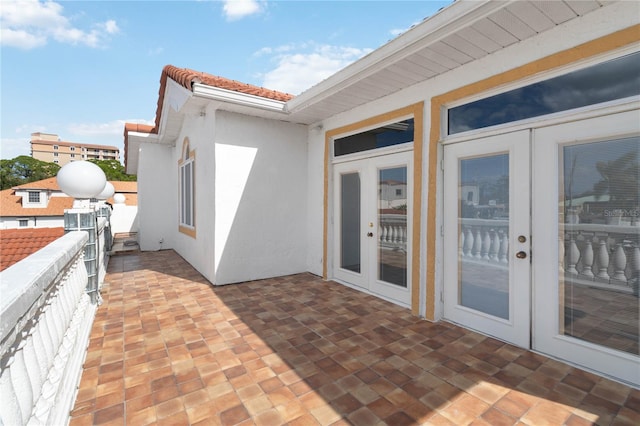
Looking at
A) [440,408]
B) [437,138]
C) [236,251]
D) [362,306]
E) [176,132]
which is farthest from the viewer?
[176,132]

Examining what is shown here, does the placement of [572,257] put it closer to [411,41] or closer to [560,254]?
[560,254]

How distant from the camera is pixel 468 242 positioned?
375cm

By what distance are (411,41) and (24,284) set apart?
370 centimetres

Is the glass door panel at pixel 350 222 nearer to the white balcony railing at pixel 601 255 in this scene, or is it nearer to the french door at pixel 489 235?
the french door at pixel 489 235

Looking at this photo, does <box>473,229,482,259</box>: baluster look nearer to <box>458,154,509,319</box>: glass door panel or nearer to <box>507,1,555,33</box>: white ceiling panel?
<box>458,154,509,319</box>: glass door panel

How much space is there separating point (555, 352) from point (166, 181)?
10571 millimetres

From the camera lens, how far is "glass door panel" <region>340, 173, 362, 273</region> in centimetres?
550

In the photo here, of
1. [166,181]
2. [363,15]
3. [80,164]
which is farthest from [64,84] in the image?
[363,15]

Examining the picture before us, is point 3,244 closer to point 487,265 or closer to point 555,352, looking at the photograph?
point 487,265

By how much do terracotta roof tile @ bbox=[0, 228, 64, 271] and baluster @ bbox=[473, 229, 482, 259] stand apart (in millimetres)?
6862

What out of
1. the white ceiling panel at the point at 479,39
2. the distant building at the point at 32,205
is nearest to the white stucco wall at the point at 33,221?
the distant building at the point at 32,205

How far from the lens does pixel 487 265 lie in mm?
3574

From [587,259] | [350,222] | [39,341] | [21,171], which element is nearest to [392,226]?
[350,222]

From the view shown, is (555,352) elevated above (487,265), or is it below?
below
